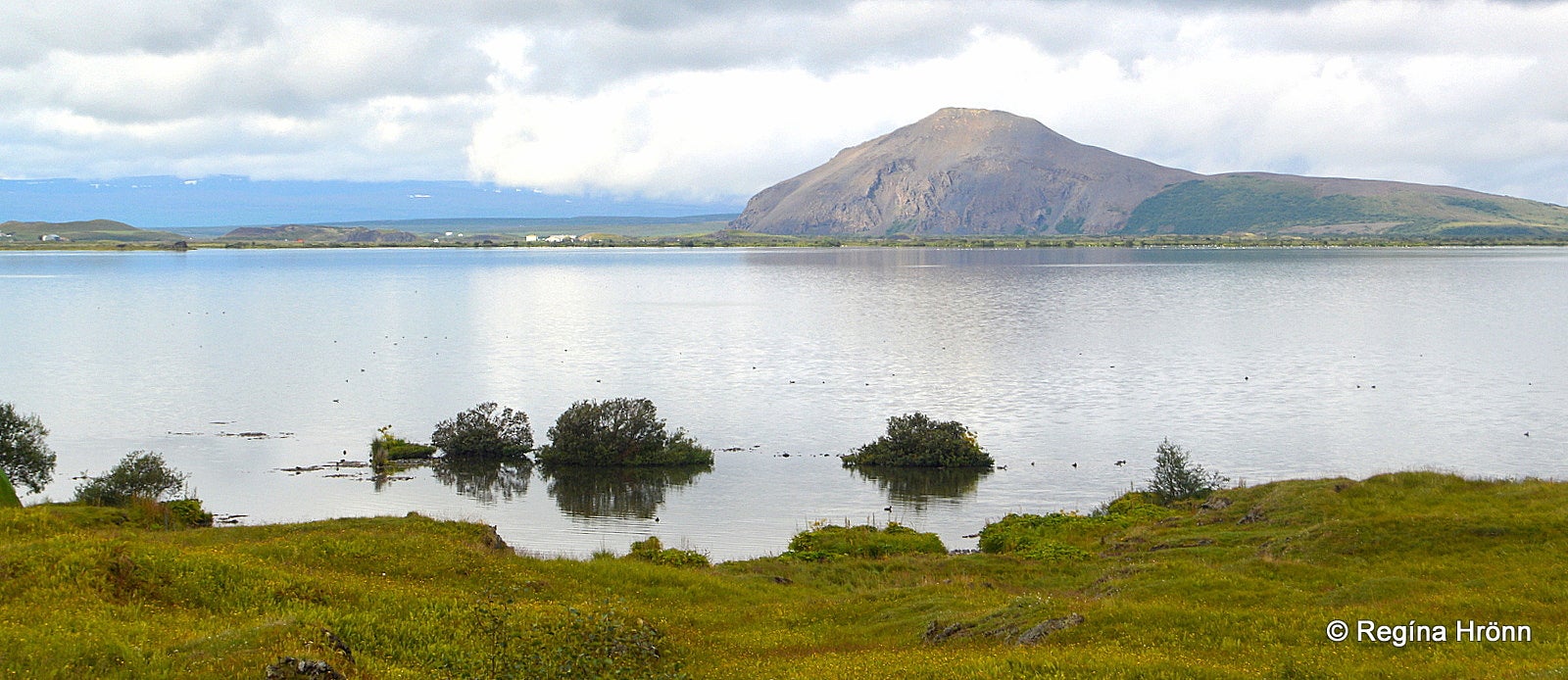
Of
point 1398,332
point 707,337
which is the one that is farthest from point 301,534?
point 1398,332

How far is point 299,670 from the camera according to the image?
49.0 feet

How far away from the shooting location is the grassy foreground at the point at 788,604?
16359 mm

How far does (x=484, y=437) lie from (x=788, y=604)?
1550 inches

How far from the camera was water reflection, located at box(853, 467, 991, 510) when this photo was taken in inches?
2089

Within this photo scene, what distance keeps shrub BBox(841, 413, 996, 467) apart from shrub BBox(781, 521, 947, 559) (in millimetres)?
18751

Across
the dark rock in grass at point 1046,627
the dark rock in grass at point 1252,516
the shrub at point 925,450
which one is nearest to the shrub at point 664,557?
the dark rock in grass at point 1046,627

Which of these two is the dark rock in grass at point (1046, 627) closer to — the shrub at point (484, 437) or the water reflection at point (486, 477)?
the water reflection at point (486, 477)

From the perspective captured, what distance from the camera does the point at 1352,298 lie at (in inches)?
6245

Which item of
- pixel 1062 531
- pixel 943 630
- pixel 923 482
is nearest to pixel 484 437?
pixel 923 482

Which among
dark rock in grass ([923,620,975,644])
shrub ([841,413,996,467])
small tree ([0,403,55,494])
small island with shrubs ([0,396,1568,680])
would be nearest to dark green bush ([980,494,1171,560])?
small island with shrubs ([0,396,1568,680])

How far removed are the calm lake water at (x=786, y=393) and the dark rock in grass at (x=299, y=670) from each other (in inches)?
1057

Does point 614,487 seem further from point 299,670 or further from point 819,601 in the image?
point 299,670

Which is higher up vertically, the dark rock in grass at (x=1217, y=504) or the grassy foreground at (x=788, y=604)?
the grassy foreground at (x=788, y=604)

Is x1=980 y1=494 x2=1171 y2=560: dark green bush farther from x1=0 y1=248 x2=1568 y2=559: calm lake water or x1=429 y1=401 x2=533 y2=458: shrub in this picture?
x1=429 y1=401 x2=533 y2=458: shrub
